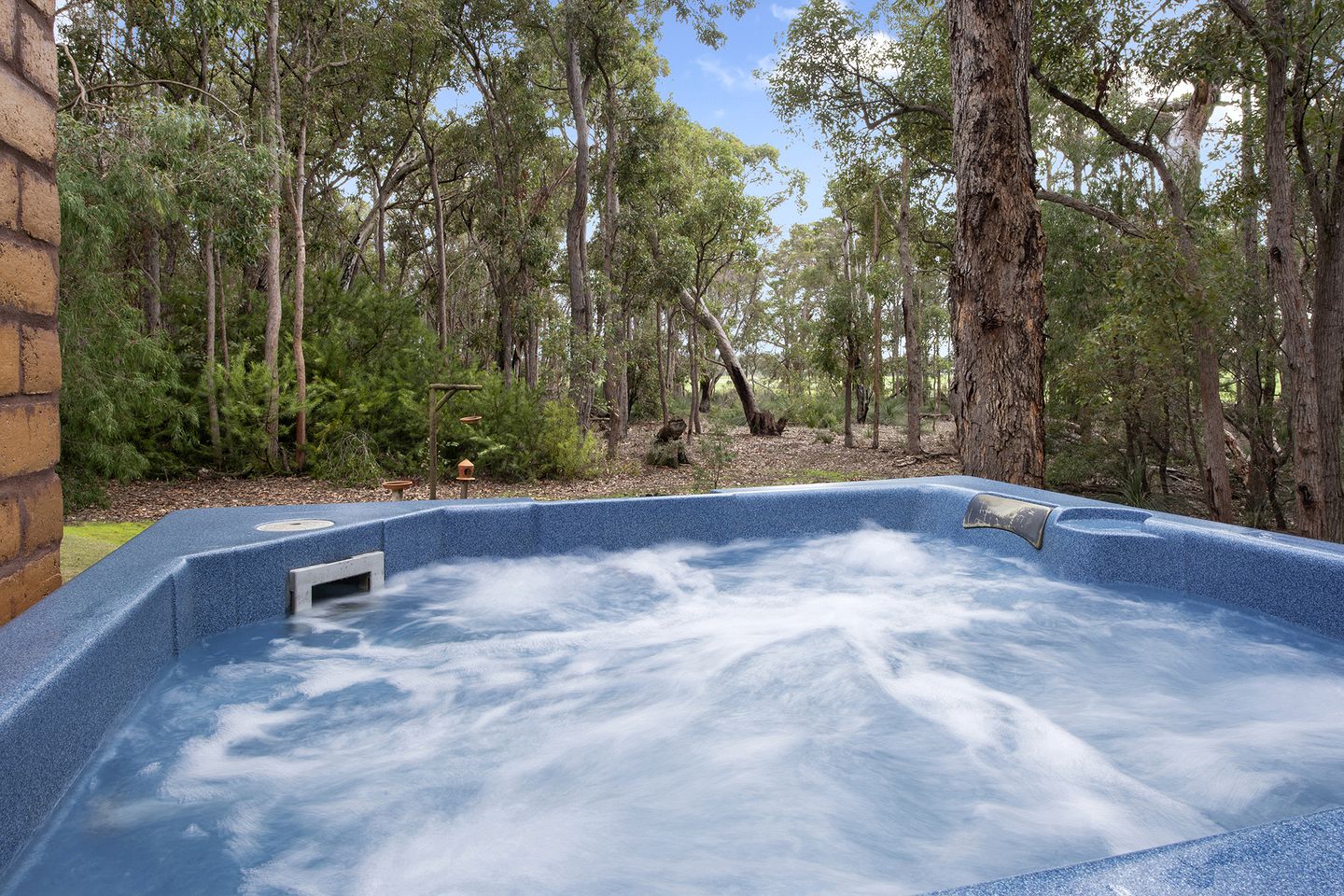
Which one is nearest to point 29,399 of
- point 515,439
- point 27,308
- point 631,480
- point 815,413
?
point 27,308

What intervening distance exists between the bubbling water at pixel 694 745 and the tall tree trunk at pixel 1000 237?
169 cm

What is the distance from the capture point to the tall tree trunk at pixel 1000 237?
446 centimetres

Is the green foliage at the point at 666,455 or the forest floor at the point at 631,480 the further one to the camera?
the green foliage at the point at 666,455

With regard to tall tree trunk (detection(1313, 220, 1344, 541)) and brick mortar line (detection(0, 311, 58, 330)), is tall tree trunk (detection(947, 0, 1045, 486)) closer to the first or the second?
tall tree trunk (detection(1313, 220, 1344, 541))

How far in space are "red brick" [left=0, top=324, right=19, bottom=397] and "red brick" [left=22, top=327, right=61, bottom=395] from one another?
0.04 meters

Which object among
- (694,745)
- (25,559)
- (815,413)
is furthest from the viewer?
(815,413)

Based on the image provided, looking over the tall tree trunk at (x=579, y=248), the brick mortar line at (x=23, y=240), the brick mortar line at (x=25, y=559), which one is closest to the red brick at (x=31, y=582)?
the brick mortar line at (x=25, y=559)

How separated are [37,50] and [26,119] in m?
0.18

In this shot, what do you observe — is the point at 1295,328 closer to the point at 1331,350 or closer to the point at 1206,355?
the point at 1331,350

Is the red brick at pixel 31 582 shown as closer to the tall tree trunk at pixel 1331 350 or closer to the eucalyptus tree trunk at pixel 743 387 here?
the tall tree trunk at pixel 1331 350

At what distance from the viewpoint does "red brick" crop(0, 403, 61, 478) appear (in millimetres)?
1580

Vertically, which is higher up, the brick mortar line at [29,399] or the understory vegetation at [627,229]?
the understory vegetation at [627,229]

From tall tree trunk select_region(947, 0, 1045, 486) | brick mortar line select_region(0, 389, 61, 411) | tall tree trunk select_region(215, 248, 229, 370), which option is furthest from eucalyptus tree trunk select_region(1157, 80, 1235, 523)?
tall tree trunk select_region(215, 248, 229, 370)

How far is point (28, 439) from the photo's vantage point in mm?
1679
